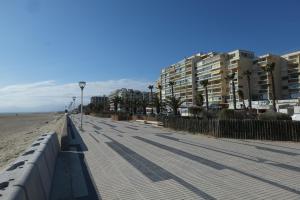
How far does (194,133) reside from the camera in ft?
76.1

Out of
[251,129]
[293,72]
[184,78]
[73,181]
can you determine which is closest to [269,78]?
[293,72]

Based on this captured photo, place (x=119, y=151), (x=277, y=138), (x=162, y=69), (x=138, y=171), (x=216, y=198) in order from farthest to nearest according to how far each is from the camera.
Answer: (x=162, y=69), (x=277, y=138), (x=119, y=151), (x=138, y=171), (x=216, y=198)

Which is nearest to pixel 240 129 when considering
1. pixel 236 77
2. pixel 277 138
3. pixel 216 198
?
pixel 277 138

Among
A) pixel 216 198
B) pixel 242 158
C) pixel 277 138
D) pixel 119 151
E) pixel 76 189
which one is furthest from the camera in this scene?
pixel 277 138

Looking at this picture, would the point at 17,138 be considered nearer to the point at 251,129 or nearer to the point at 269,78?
the point at 251,129

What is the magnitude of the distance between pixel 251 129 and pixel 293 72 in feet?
267

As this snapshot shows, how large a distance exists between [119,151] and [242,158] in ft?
18.4

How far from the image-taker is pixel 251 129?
1830 centimetres

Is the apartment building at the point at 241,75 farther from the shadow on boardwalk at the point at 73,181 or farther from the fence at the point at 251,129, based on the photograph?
the shadow on boardwalk at the point at 73,181

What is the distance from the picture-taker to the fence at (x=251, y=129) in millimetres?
16594

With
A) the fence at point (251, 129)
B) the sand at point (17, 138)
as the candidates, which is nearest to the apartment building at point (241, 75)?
the sand at point (17, 138)

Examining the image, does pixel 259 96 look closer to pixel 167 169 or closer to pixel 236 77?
pixel 236 77

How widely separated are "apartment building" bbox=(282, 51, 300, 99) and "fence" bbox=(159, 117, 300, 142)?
7475 cm

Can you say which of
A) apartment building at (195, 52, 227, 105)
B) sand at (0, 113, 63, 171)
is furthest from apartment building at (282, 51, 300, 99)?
sand at (0, 113, 63, 171)
